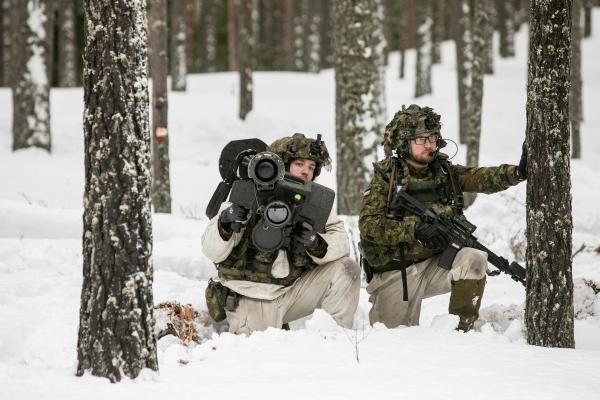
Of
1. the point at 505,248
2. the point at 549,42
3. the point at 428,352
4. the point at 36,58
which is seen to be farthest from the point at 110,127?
the point at 36,58

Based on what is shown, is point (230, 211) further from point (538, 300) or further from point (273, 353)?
point (538, 300)

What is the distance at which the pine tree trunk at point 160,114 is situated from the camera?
9.60m

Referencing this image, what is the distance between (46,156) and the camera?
42.9 feet

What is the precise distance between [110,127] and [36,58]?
1017 cm

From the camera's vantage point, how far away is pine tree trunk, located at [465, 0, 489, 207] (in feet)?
39.9

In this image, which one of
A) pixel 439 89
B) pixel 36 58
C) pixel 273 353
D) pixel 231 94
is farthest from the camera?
pixel 439 89

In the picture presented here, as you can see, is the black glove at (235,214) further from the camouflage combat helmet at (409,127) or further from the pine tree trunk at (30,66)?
the pine tree trunk at (30,66)

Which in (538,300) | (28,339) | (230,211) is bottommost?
(28,339)

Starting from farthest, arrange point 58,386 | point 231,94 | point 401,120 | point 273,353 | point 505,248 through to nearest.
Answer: point 231,94 < point 505,248 < point 401,120 < point 273,353 < point 58,386

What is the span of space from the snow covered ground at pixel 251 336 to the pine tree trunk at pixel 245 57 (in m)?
2.66

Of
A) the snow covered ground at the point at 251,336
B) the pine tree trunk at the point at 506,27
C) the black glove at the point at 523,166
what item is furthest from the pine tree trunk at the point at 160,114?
the pine tree trunk at the point at 506,27

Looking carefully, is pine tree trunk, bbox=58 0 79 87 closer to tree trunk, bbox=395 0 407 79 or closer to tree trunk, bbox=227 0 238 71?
tree trunk, bbox=227 0 238 71

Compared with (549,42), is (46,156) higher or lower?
lower

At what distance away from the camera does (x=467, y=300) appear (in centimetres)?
506
